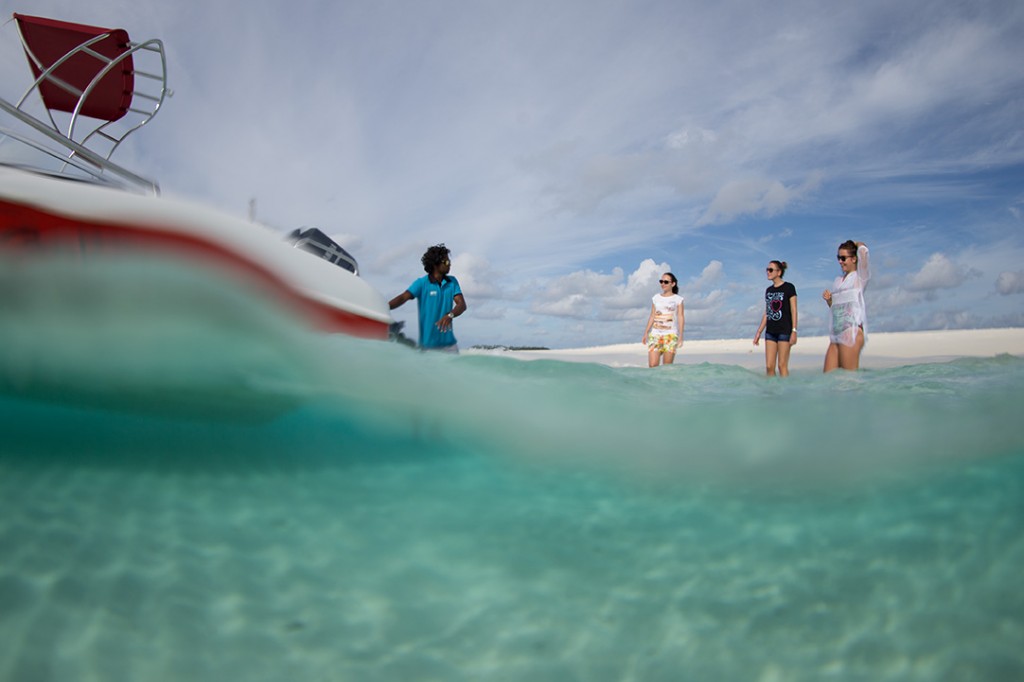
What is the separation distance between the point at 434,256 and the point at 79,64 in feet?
27.6

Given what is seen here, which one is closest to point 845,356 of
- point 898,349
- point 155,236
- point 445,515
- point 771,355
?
point 771,355

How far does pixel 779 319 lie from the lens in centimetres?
786

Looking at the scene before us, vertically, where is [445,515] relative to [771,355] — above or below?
below

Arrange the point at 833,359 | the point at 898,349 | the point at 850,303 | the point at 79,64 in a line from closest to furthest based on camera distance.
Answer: the point at 850,303
the point at 833,359
the point at 79,64
the point at 898,349

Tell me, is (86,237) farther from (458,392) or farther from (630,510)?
(630,510)

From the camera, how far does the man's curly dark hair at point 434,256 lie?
591 centimetres

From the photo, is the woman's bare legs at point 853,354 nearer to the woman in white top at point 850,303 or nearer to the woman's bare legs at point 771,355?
the woman in white top at point 850,303

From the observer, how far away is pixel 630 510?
13.0 feet

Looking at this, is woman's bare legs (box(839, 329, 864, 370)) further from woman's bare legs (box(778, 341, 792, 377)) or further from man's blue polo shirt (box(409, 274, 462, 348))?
man's blue polo shirt (box(409, 274, 462, 348))

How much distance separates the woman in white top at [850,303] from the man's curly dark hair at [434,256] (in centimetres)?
526

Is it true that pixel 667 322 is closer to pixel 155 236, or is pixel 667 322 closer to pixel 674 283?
pixel 674 283

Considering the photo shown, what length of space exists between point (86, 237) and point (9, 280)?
0.60m

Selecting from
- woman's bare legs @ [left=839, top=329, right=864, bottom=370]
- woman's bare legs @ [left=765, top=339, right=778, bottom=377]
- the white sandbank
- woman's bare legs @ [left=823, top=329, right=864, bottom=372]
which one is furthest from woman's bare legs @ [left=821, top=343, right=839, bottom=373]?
the white sandbank

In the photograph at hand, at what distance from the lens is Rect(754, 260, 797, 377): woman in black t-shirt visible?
25.4 feet
